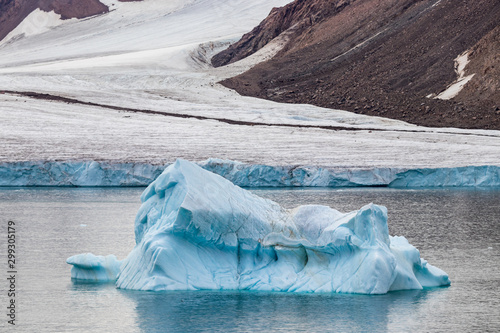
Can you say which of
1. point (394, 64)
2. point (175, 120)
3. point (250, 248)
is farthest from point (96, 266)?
point (394, 64)

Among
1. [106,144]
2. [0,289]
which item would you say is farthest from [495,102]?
[0,289]

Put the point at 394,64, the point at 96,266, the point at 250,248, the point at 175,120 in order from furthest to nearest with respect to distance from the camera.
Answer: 1. the point at 394,64
2. the point at 175,120
3. the point at 96,266
4. the point at 250,248

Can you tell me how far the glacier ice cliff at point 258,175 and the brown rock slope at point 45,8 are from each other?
58.7 m

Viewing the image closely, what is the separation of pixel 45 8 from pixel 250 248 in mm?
76415

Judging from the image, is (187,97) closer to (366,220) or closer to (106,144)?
(106,144)

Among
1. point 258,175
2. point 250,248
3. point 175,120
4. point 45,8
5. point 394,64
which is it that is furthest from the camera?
point 45,8

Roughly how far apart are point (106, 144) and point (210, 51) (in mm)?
36149

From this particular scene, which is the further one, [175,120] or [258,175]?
[175,120]

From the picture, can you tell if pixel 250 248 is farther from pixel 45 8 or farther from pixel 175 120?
pixel 45 8

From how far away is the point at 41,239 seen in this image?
14.9 meters

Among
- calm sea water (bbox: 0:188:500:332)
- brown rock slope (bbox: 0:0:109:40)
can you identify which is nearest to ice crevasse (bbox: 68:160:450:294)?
calm sea water (bbox: 0:188:500:332)

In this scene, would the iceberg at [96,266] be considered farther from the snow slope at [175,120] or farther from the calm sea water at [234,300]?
the snow slope at [175,120]

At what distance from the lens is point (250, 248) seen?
11.0 m

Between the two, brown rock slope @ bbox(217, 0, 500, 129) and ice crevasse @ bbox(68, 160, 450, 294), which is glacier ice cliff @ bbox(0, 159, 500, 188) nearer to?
ice crevasse @ bbox(68, 160, 450, 294)
